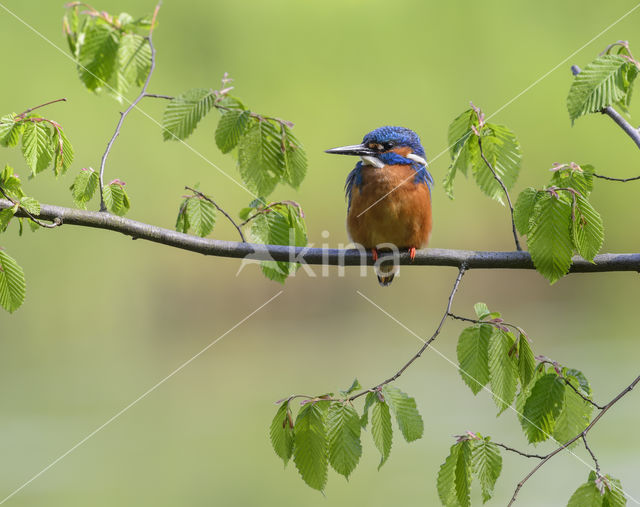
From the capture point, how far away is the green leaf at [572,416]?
6.37 feet

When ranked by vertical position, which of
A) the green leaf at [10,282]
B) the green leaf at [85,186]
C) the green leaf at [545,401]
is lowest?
the green leaf at [545,401]

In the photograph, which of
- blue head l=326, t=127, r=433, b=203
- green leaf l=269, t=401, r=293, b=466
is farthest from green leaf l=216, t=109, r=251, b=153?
blue head l=326, t=127, r=433, b=203

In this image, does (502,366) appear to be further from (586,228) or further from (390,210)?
(390,210)

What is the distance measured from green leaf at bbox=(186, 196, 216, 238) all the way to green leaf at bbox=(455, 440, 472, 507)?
1.18m

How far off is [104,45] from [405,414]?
1.33 metres

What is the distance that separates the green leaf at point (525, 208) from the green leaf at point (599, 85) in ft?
0.77

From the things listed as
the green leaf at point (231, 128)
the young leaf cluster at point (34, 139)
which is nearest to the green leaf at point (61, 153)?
the young leaf cluster at point (34, 139)

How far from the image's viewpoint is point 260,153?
2.34 m

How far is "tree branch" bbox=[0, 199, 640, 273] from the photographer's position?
81.6 inches

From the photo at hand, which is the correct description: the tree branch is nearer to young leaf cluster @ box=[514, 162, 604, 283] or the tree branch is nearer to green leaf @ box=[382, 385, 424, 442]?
young leaf cluster @ box=[514, 162, 604, 283]

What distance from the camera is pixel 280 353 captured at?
942 cm

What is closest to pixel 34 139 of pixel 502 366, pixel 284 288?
pixel 502 366

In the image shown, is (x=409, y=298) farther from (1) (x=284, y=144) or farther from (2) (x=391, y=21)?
(1) (x=284, y=144)

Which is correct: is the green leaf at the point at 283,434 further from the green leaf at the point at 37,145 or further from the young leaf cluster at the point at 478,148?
the green leaf at the point at 37,145
